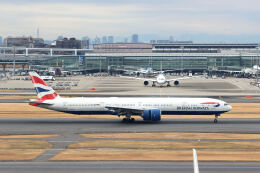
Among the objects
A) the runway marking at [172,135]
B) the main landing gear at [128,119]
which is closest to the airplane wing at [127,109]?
the main landing gear at [128,119]

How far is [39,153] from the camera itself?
4550cm

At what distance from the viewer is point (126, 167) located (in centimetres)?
3928

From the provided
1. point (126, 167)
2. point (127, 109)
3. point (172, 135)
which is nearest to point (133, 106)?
point (127, 109)

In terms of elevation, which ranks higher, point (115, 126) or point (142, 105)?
point (142, 105)

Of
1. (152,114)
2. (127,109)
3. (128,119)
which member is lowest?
(128,119)

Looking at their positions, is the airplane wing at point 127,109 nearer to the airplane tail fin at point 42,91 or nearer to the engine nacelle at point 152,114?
the engine nacelle at point 152,114

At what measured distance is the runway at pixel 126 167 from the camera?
37969 mm

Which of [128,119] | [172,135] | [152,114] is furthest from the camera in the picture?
[128,119]

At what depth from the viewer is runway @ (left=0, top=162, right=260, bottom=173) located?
38.0 meters

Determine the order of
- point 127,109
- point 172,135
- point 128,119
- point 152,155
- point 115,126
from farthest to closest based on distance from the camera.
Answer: point 128,119
point 127,109
point 115,126
point 172,135
point 152,155

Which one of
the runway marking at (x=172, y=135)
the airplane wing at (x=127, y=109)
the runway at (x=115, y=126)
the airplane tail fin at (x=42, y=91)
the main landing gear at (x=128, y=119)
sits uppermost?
the airplane tail fin at (x=42, y=91)

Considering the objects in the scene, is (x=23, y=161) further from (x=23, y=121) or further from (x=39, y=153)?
(x=23, y=121)

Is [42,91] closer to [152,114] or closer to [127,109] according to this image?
[127,109]

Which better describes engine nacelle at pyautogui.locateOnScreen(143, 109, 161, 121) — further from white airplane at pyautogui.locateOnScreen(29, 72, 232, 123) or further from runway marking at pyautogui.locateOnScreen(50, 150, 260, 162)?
runway marking at pyautogui.locateOnScreen(50, 150, 260, 162)
